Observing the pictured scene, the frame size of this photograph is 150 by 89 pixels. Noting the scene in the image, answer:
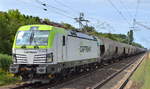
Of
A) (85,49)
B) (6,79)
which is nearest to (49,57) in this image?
(6,79)

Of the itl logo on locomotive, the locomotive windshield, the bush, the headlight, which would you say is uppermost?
the locomotive windshield

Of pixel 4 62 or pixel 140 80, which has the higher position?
pixel 4 62

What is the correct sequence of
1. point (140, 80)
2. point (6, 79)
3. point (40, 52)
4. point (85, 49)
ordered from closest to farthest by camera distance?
1. point (40, 52)
2. point (6, 79)
3. point (140, 80)
4. point (85, 49)

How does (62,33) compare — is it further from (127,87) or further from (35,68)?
(127,87)

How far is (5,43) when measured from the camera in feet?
91.2

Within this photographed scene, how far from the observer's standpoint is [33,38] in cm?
1572

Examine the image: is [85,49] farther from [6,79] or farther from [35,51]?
[35,51]

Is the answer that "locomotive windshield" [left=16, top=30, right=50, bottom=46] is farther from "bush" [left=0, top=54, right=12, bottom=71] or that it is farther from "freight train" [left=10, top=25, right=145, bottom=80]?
"bush" [left=0, top=54, right=12, bottom=71]

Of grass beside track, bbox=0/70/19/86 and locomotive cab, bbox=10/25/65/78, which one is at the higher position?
locomotive cab, bbox=10/25/65/78

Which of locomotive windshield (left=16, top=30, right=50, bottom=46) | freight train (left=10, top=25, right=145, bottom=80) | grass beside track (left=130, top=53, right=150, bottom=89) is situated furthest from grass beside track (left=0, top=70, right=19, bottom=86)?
grass beside track (left=130, top=53, right=150, bottom=89)

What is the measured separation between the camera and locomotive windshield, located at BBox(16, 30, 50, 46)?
15.5m

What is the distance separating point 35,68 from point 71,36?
14.0 feet

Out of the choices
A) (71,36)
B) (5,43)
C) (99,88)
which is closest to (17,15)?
(5,43)

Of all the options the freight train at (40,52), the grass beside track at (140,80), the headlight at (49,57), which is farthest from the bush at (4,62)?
the grass beside track at (140,80)
